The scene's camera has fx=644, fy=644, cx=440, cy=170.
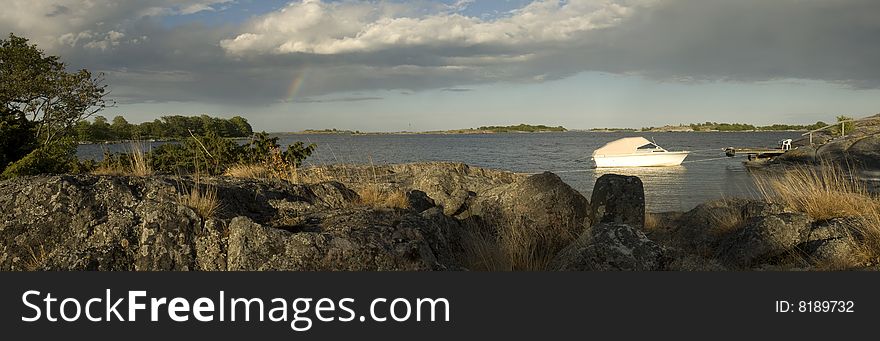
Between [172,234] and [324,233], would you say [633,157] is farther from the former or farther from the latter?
[172,234]

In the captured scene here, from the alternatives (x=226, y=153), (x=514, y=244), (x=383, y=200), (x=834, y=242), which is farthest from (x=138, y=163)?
(x=226, y=153)

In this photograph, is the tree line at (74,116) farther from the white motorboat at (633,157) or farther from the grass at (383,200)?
the white motorboat at (633,157)

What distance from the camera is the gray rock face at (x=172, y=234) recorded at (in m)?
4.96

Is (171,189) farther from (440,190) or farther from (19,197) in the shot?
(440,190)

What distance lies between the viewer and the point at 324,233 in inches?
205

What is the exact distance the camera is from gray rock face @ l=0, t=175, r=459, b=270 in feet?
16.3

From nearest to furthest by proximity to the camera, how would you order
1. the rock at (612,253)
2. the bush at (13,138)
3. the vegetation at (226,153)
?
1. the rock at (612,253)
2. the bush at (13,138)
3. the vegetation at (226,153)

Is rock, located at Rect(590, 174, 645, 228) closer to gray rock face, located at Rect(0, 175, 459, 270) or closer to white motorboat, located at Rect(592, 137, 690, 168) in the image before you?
gray rock face, located at Rect(0, 175, 459, 270)

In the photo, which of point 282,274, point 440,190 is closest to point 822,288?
point 282,274

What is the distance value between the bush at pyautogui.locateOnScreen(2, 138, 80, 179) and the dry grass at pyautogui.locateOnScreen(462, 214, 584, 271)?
7.60 metres

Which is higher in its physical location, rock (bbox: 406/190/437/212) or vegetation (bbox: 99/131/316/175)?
vegetation (bbox: 99/131/316/175)

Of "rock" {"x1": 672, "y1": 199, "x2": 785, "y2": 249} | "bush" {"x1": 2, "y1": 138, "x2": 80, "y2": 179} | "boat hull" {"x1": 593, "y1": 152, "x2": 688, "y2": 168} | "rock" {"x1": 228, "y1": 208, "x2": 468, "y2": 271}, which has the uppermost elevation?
"bush" {"x1": 2, "y1": 138, "x2": 80, "y2": 179}

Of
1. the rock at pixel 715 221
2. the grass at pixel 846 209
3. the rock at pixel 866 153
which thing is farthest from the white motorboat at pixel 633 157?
the rock at pixel 715 221

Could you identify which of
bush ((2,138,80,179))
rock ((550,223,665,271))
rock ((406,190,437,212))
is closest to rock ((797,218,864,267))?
rock ((550,223,665,271))
